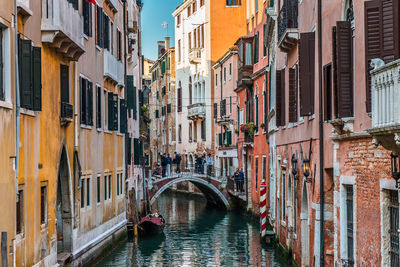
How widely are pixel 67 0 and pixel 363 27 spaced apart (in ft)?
25.4

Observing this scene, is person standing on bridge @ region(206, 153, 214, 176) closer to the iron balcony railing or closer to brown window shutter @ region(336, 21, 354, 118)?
the iron balcony railing

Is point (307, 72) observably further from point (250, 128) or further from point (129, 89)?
point (250, 128)

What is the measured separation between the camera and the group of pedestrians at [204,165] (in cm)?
4381

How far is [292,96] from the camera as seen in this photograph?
1823 centimetres

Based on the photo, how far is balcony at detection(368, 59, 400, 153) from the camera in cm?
811

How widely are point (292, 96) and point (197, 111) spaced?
3448cm

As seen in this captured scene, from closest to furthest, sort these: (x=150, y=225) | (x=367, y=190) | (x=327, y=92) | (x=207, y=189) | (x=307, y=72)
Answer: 1. (x=367, y=190)
2. (x=327, y=92)
3. (x=307, y=72)
4. (x=150, y=225)
5. (x=207, y=189)

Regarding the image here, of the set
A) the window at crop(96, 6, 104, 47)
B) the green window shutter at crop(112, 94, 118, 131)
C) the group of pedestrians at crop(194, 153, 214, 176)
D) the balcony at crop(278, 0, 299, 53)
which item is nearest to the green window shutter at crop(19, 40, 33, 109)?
the balcony at crop(278, 0, 299, 53)

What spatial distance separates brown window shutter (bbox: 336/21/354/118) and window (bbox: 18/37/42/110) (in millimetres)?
5248

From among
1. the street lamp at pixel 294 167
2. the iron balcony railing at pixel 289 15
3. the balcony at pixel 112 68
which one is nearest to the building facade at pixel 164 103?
the balcony at pixel 112 68

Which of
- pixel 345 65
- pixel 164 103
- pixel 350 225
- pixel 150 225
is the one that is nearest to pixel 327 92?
pixel 345 65

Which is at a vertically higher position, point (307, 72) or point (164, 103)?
point (164, 103)

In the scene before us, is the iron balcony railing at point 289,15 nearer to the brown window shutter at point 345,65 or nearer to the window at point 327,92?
the window at point 327,92

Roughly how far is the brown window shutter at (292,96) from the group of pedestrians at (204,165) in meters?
24.3
